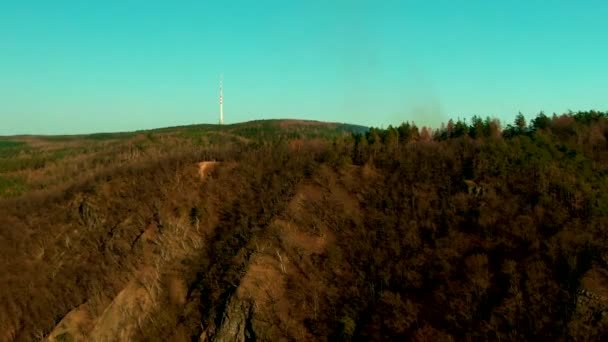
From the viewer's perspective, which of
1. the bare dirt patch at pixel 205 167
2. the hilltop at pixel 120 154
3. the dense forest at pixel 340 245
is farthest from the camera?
the hilltop at pixel 120 154

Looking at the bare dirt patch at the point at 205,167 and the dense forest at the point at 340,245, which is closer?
the dense forest at the point at 340,245

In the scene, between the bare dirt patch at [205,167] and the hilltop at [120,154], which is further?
the hilltop at [120,154]

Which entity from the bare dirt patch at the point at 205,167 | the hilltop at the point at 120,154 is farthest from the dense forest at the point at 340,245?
the hilltop at the point at 120,154

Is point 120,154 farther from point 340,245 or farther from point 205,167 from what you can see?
point 340,245

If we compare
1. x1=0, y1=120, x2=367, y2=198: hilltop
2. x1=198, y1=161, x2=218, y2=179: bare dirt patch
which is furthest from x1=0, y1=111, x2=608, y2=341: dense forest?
x1=0, y1=120, x2=367, y2=198: hilltop

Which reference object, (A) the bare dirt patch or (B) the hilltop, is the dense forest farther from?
(B) the hilltop

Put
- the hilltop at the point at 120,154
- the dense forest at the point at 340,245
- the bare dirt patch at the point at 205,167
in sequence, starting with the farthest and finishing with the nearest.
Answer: the hilltop at the point at 120,154 < the bare dirt patch at the point at 205,167 < the dense forest at the point at 340,245

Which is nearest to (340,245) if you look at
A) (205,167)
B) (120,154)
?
(205,167)

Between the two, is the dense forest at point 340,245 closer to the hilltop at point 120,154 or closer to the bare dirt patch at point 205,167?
the bare dirt patch at point 205,167

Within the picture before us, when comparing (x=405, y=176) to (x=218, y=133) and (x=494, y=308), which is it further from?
(x=218, y=133)
